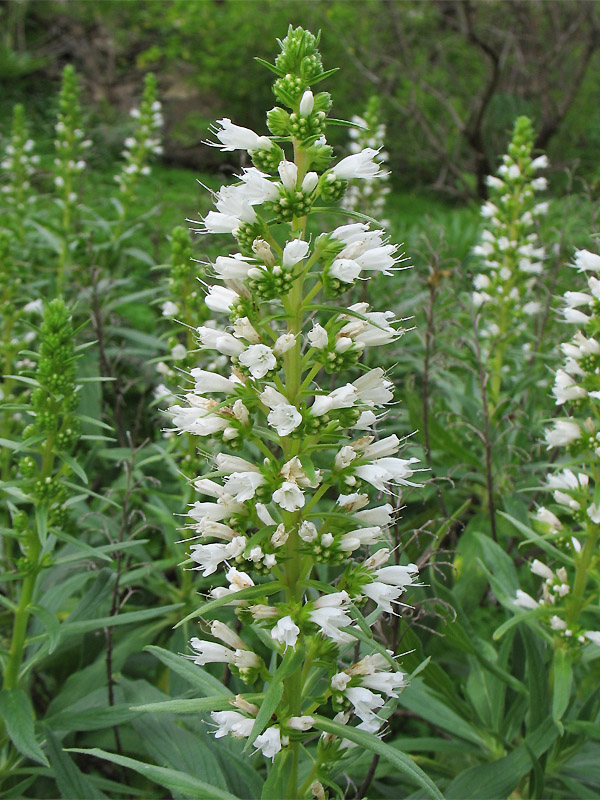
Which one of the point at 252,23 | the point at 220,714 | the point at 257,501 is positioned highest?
the point at 252,23

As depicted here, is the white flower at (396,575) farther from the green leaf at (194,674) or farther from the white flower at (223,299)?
the white flower at (223,299)

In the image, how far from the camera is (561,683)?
2.78 meters

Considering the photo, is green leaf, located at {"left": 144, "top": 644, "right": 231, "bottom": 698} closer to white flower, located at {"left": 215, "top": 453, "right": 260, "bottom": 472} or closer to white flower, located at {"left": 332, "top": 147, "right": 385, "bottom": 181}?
white flower, located at {"left": 215, "top": 453, "right": 260, "bottom": 472}

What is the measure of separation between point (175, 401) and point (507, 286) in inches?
102

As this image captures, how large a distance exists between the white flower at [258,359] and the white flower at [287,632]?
64 centimetres

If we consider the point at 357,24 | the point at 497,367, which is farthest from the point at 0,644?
the point at 357,24

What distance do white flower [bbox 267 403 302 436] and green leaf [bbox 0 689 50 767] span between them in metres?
1.48

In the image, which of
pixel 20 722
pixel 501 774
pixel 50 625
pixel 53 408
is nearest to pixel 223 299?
pixel 53 408

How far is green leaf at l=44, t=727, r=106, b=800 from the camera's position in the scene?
2467mm

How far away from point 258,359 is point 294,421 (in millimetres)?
187

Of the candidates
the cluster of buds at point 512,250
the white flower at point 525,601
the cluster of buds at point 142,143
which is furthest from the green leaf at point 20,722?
the cluster of buds at point 142,143

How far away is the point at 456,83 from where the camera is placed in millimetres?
15188

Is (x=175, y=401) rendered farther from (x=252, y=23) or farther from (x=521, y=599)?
(x=252, y=23)

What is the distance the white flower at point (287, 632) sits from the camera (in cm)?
183
